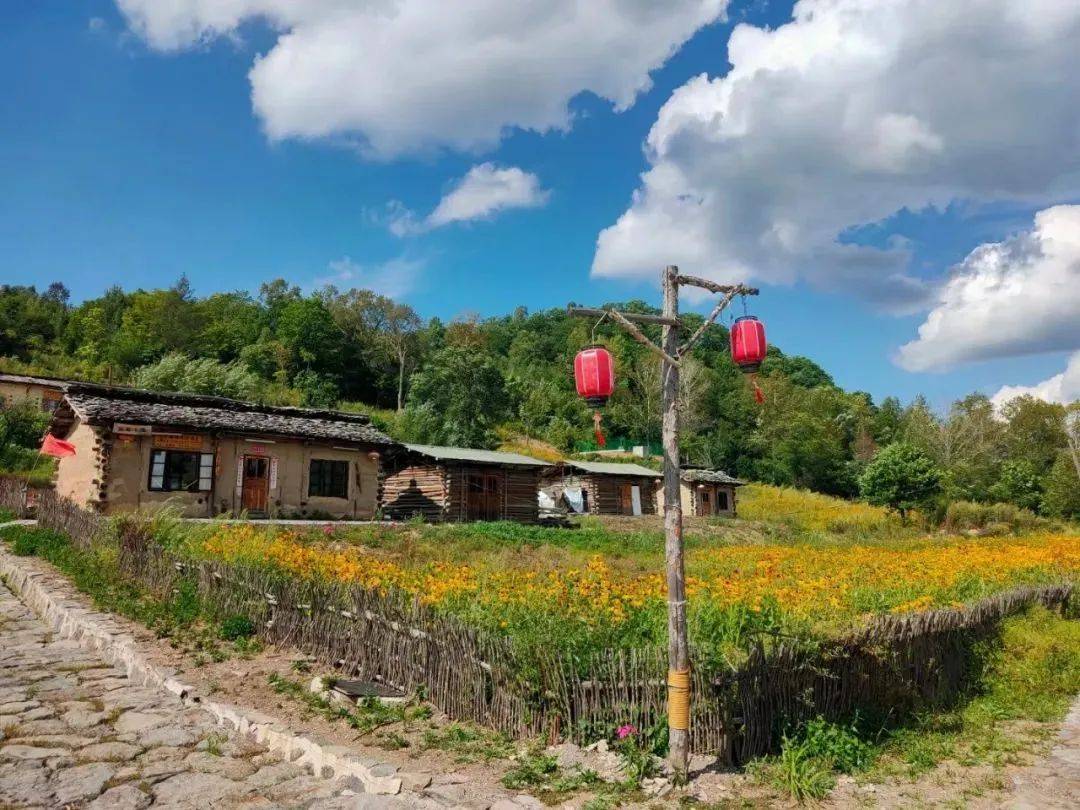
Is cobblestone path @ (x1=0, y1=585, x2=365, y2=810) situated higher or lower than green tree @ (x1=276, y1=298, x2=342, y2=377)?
lower

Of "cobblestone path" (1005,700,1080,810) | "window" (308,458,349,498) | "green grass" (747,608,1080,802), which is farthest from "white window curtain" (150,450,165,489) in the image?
"cobblestone path" (1005,700,1080,810)

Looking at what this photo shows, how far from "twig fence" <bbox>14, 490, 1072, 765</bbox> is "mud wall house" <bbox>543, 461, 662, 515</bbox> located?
30440 millimetres

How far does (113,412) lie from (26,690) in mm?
15268

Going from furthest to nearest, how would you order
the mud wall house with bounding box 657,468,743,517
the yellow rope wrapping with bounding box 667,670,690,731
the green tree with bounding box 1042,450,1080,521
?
the mud wall house with bounding box 657,468,743,517, the green tree with bounding box 1042,450,1080,521, the yellow rope wrapping with bounding box 667,670,690,731

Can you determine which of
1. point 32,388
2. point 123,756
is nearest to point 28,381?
point 32,388

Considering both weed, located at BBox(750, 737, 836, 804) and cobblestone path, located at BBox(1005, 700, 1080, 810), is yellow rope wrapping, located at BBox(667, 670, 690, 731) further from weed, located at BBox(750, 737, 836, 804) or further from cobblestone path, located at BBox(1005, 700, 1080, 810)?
cobblestone path, located at BBox(1005, 700, 1080, 810)

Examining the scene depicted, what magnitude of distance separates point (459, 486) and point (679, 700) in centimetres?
2543

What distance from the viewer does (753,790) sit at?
18.9ft

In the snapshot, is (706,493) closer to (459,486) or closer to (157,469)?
(459,486)

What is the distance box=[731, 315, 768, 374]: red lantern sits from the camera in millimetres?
6875

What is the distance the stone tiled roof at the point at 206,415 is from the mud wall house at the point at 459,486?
348 centimetres

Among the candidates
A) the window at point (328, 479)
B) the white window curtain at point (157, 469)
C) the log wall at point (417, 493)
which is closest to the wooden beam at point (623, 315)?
the white window curtain at point (157, 469)

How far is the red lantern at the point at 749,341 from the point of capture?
6875mm

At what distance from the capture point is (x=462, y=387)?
51.0 m
